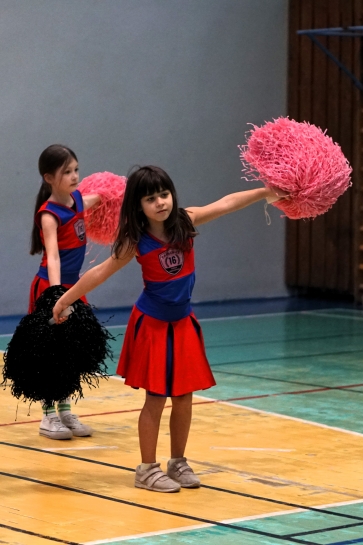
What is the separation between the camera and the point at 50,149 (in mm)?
5039

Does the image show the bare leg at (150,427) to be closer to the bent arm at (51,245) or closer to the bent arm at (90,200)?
the bent arm at (51,245)

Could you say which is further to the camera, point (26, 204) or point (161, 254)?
point (26, 204)

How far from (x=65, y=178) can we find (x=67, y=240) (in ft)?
0.96

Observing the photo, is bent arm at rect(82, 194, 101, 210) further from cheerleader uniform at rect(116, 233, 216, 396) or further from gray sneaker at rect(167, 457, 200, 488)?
gray sneaker at rect(167, 457, 200, 488)

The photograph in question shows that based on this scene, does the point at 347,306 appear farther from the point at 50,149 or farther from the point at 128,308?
the point at 50,149

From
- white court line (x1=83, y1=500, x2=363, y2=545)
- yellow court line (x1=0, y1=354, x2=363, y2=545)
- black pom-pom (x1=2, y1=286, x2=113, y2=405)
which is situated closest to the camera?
white court line (x1=83, y1=500, x2=363, y2=545)

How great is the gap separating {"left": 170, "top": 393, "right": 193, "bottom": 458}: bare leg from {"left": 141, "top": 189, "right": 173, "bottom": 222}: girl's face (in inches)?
28.1

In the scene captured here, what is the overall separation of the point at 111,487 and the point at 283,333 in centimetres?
500

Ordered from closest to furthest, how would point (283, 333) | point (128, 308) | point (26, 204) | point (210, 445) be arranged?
point (210, 445) → point (283, 333) → point (26, 204) → point (128, 308)

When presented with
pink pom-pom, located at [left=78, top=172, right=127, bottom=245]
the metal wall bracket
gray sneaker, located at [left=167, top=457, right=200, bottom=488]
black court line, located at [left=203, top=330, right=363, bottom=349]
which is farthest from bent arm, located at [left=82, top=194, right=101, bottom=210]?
the metal wall bracket

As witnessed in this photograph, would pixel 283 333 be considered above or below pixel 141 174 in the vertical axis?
below


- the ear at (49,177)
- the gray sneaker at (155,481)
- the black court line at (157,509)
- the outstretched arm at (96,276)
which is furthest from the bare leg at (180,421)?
the ear at (49,177)

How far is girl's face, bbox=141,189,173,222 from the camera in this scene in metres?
4.05

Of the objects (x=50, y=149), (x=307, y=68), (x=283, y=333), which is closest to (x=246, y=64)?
(x=307, y=68)
